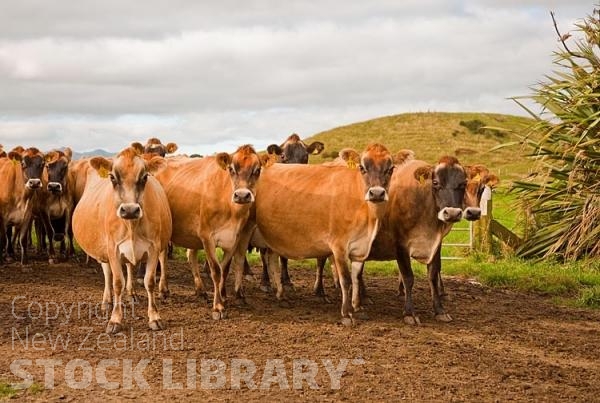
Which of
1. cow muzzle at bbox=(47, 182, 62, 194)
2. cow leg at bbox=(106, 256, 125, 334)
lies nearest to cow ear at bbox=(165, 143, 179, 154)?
cow muzzle at bbox=(47, 182, 62, 194)

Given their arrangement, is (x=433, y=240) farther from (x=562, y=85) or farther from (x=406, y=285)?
(x=562, y=85)

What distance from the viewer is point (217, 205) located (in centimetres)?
1079

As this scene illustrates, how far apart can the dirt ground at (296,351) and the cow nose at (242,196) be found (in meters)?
1.51

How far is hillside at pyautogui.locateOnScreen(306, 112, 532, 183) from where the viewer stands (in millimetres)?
40812

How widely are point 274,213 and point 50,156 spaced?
5.96 meters

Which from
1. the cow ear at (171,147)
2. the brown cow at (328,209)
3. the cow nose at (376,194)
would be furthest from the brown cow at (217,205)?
the cow ear at (171,147)

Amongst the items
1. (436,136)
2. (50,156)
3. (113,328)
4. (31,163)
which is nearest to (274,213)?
(113,328)

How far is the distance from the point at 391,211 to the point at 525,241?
5915 mm

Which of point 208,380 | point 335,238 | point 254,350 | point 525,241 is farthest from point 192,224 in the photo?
point 525,241

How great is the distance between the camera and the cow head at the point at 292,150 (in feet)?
45.9

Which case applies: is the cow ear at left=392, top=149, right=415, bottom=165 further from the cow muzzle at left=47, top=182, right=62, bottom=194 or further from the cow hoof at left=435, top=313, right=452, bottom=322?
the cow muzzle at left=47, top=182, right=62, bottom=194

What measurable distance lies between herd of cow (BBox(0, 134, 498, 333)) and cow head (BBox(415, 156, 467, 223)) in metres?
0.01

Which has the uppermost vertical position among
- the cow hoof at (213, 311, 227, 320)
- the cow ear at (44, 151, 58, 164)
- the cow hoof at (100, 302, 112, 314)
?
the cow ear at (44, 151, 58, 164)

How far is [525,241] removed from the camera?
15.9 m
